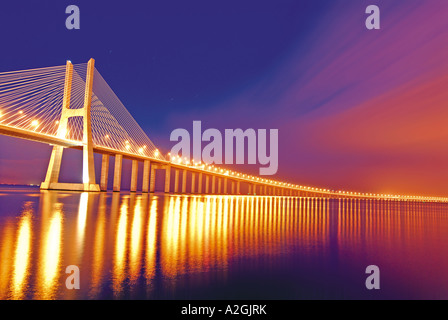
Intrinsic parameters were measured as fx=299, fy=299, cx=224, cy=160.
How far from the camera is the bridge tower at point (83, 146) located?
4653cm

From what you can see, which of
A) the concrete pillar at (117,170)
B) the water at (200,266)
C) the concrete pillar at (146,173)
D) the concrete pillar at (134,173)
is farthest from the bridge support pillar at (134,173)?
the water at (200,266)

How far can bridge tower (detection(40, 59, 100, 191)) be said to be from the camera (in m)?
46.5

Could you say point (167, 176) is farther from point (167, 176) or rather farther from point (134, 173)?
point (134, 173)

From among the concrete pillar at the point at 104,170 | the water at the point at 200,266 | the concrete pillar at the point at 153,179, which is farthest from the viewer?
the concrete pillar at the point at 153,179

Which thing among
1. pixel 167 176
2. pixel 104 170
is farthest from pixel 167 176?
pixel 104 170

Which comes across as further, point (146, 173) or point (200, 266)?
point (146, 173)

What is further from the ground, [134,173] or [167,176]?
[134,173]

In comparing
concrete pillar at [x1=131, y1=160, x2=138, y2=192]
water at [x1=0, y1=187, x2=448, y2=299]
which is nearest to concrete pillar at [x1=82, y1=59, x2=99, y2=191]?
concrete pillar at [x1=131, y1=160, x2=138, y2=192]

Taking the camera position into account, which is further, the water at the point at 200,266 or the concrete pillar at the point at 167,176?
the concrete pillar at the point at 167,176

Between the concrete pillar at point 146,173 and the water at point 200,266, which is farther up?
the concrete pillar at point 146,173

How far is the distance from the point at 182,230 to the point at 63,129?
4282 centimetres

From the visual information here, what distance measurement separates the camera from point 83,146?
46.3 m

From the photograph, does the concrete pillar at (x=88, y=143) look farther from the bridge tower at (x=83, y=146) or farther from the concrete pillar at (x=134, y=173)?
the concrete pillar at (x=134, y=173)
